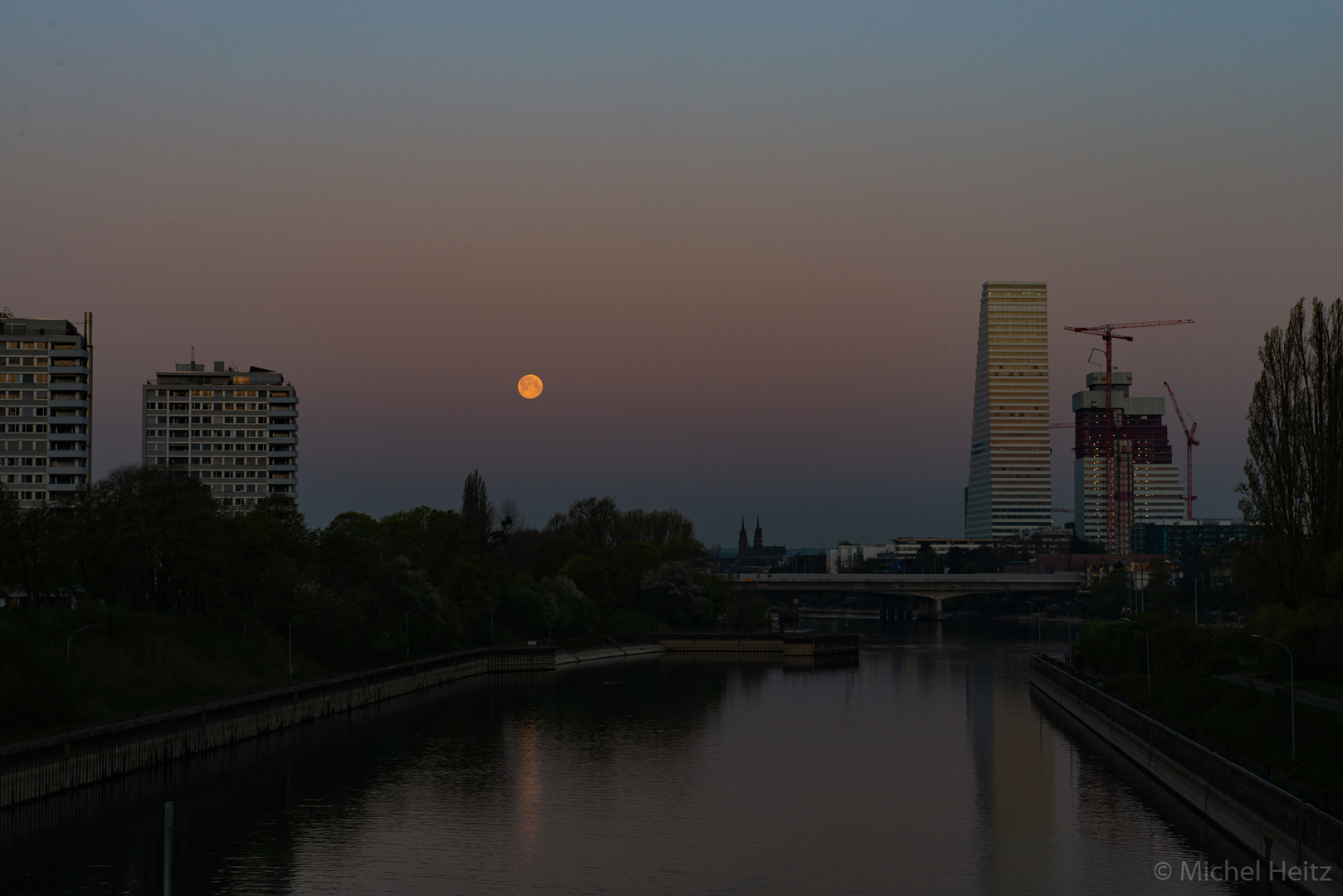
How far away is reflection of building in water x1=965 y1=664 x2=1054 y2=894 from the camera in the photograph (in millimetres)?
52125

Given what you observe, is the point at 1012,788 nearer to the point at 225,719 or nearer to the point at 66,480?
the point at 225,719

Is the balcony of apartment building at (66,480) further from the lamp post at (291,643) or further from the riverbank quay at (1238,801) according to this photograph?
the riverbank quay at (1238,801)

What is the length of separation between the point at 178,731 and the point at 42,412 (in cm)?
13406

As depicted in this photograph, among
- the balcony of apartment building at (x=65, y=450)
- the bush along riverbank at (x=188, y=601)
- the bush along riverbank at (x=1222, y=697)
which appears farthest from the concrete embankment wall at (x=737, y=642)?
the balcony of apartment building at (x=65, y=450)

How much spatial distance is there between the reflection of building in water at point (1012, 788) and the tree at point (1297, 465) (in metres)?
20.9

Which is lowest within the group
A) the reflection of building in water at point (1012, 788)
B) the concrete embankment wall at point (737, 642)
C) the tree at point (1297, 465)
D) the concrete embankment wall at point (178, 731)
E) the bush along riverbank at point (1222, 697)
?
the concrete embankment wall at point (737, 642)

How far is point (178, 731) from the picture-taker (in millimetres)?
78375

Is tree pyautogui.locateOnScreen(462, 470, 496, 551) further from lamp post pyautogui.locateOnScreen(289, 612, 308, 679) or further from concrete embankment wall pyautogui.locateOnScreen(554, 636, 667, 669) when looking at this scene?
lamp post pyautogui.locateOnScreen(289, 612, 308, 679)

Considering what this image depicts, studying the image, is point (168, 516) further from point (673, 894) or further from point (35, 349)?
point (35, 349)

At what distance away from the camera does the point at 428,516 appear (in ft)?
582

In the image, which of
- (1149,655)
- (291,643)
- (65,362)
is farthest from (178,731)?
(65,362)

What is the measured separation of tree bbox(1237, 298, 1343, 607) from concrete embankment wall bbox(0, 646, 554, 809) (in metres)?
72.6

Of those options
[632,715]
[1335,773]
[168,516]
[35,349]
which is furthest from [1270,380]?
[35,349]

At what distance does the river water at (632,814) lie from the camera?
4981 cm
